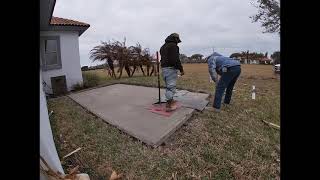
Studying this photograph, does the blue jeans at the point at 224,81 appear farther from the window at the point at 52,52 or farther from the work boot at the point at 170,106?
the window at the point at 52,52

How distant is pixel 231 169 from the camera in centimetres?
326

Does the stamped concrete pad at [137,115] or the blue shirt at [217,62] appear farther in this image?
the blue shirt at [217,62]

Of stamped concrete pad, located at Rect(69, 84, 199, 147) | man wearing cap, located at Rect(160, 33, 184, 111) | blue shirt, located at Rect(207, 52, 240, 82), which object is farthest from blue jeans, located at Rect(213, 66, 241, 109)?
man wearing cap, located at Rect(160, 33, 184, 111)

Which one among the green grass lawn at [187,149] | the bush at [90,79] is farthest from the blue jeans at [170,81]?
the bush at [90,79]

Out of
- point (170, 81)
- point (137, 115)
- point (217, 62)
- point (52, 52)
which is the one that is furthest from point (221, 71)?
point (52, 52)

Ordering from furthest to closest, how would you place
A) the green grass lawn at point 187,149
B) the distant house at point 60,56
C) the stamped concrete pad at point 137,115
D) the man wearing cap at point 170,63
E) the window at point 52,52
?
1. the window at point 52,52
2. the distant house at point 60,56
3. the man wearing cap at point 170,63
4. the stamped concrete pad at point 137,115
5. the green grass lawn at point 187,149

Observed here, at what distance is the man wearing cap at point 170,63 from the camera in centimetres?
544

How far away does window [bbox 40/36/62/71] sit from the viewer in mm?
9867

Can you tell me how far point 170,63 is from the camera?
5.46 m

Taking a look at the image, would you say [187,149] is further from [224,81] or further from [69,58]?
[69,58]

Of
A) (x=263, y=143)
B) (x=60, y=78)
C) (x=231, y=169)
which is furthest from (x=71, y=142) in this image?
(x=60, y=78)

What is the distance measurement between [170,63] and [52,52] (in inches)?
243
